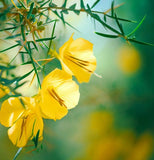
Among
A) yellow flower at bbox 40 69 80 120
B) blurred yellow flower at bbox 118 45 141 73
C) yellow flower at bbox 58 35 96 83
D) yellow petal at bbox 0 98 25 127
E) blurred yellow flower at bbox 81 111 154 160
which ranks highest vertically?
yellow flower at bbox 58 35 96 83

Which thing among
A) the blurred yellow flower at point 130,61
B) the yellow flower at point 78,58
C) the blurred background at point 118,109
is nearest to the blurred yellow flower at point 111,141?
the blurred background at point 118,109

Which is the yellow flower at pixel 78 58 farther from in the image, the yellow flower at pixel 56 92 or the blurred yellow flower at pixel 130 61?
the blurred yellow flower at pixel 130 61

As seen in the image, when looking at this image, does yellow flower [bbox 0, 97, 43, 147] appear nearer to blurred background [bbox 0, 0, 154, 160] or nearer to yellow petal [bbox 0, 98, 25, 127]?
yellow petal [bbox 0, 98, 25, 127]

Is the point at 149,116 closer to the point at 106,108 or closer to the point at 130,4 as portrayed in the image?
the point at 106,108

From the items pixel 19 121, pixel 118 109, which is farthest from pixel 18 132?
pixel 118 109

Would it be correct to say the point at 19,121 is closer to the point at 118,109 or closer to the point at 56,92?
the point at 56,92

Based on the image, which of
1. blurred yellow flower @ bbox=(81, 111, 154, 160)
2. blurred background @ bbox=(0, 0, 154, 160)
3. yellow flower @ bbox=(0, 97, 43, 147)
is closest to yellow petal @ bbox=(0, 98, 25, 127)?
yellow flower @ bbox=(0, 97, 43, 147)

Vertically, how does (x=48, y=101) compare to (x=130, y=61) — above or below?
above
